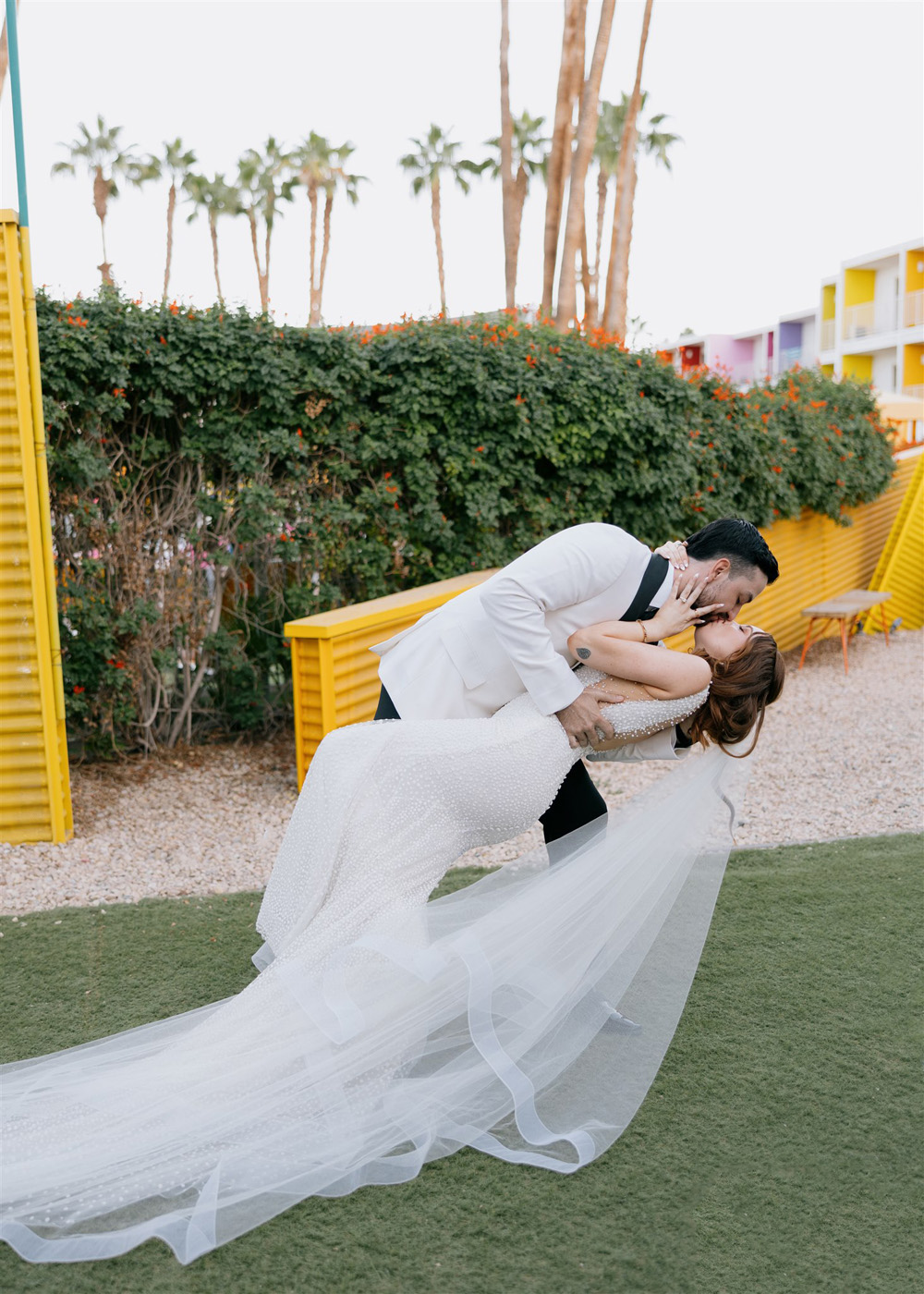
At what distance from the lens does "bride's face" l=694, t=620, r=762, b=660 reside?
10.5ft

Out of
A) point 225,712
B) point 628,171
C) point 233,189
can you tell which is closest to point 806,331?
point 233,189

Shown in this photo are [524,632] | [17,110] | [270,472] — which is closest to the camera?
[524,632]

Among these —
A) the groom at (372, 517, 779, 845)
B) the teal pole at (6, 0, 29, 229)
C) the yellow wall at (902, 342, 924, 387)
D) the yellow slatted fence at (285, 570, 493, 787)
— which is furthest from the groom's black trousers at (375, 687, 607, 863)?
the yellow wall at (902, 342, 924, 387)

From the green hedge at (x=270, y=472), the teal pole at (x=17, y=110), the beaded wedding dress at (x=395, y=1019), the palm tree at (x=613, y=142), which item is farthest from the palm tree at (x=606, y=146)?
the beaded wedding dress at (x=395, y=1019)

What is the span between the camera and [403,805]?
3092 millimetres

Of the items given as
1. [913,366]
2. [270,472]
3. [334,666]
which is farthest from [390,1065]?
[913,366]

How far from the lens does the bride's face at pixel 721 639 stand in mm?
3197

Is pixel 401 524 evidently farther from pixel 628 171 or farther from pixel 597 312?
pixel 597 312

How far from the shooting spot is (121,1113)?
104 inches

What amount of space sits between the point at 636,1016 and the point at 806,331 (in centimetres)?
5076

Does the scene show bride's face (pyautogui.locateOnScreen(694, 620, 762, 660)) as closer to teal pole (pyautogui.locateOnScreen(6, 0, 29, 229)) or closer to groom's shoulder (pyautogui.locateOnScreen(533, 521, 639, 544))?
groom's shoulder (pyautogui.locateOnScreen(533, 521, 639, 544))

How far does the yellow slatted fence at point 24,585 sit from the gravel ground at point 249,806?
12.9 inches

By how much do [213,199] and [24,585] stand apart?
42.9 meters

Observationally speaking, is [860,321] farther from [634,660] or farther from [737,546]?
[634,660]
